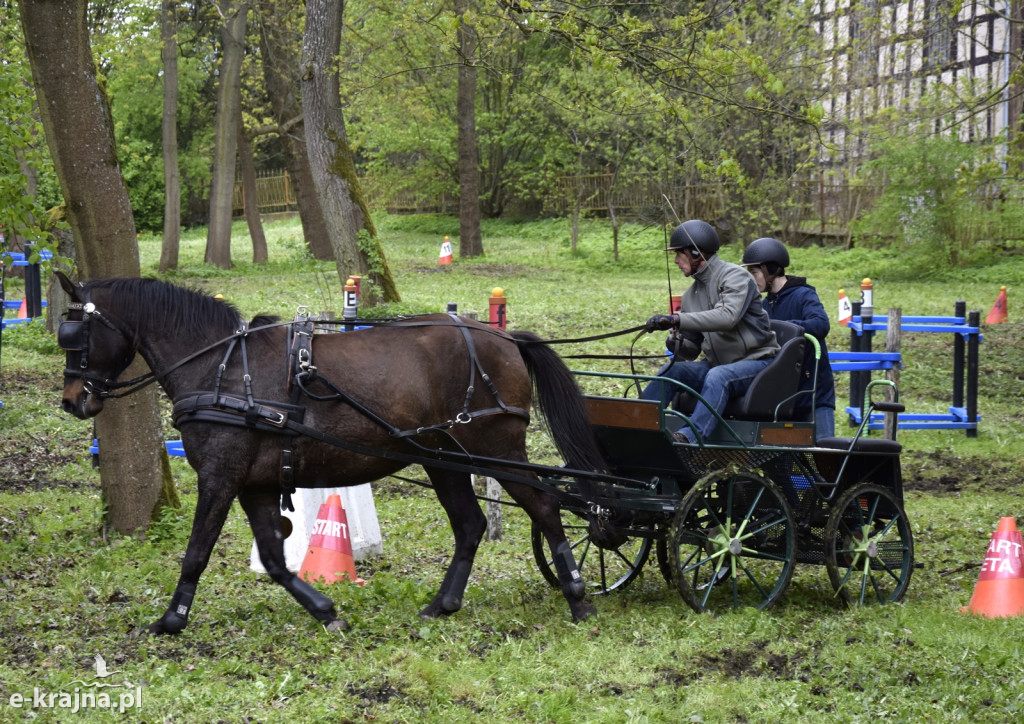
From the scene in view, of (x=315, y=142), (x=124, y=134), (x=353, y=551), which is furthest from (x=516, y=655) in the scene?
(x=124, y=134)

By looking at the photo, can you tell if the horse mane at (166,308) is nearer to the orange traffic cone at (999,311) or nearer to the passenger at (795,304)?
the passenger at (795,304)

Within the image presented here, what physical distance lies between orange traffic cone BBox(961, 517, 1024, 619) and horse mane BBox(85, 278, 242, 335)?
4.30 m

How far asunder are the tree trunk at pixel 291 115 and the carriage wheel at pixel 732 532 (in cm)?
1844

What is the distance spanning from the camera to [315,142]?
15.5 m

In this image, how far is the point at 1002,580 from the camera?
5.79 metres

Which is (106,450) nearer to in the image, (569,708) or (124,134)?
(569,708)

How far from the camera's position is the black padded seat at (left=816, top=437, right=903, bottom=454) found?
20.0ft

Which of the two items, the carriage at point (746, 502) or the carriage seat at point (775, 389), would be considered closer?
the carriage at point (746, 502)

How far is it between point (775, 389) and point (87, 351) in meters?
3.74

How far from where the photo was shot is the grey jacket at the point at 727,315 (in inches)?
234

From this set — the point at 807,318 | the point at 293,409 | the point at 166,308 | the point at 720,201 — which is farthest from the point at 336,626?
the point at 720,201

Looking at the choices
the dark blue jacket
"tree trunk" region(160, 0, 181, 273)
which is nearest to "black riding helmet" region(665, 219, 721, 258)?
the dark blue jacket

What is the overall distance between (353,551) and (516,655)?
84.0 inches

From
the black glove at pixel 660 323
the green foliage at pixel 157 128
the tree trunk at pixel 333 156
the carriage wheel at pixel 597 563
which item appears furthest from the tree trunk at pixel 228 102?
the black glove at pixel 660 323
